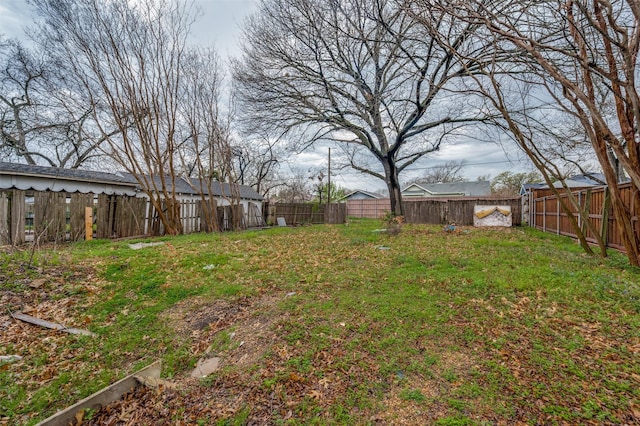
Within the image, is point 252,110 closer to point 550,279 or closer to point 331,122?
point 331,122

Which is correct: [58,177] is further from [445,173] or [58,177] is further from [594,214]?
[445,173]

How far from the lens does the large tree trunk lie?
39.8ft

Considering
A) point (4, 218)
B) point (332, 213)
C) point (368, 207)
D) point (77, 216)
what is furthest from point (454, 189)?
point (4, 218)

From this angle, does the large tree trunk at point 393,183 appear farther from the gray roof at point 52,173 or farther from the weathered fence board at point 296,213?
the gray roof at point 52,173

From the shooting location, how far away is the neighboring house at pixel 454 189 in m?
27.8

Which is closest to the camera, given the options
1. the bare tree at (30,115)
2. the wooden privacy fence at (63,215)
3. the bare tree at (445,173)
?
the wooden privacy fence at (63,215)

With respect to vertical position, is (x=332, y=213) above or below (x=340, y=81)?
below

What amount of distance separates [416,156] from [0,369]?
43.4 feet

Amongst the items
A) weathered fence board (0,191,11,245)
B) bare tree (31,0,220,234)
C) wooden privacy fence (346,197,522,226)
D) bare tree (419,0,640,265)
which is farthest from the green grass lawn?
wooden privacy fence (346,197,522,226)

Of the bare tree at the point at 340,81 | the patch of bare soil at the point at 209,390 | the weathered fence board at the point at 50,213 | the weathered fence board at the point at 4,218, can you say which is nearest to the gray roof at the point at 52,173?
the weathered fence board at the point at 50,213

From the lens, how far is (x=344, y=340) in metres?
2.49

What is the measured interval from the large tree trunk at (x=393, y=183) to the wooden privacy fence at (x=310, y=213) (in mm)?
5514

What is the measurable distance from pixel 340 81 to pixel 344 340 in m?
9.55

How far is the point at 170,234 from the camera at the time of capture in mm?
9633
